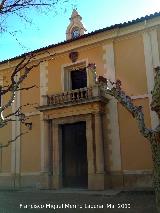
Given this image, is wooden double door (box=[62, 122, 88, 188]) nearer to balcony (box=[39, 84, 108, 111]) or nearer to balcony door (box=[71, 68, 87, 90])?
balcony (box=[39, 84, 108, 111])

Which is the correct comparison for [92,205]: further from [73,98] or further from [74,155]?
[73,98]

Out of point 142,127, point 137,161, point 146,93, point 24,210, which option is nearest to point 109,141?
point 137,161

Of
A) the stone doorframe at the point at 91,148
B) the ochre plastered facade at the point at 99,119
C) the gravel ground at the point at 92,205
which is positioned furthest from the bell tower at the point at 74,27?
the gravel ground at the point at 92,205

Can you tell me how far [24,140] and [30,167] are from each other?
1.51 metres

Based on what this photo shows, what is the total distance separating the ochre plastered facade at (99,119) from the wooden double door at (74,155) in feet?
1.33

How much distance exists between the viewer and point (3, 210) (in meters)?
9.15

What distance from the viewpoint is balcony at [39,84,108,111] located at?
14.5 meters

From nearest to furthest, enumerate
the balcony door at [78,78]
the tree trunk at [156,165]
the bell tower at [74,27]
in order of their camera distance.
A: the tree trunk at [156,165] < the balcony door at [78,78] < the bell tower at [74,27]

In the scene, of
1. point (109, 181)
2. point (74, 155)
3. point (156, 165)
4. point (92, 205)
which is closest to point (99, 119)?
point (74, 155)

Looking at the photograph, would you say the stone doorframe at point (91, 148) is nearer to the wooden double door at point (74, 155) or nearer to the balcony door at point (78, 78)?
the wooden double door at point (74, 155)

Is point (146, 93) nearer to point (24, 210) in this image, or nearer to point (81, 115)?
point (81, 115)

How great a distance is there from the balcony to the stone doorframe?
27.9 inches

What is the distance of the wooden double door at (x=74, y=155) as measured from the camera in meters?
15.2

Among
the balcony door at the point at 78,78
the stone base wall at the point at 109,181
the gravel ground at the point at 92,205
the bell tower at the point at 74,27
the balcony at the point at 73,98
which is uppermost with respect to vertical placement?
the bell tower at the point at 74,27
